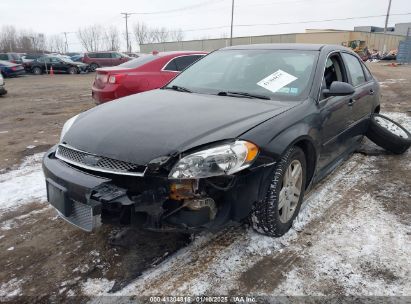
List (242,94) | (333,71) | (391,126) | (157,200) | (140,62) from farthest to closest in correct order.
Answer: (140,62)
(391,126)
(333,71)
(242,94)
(157,200)

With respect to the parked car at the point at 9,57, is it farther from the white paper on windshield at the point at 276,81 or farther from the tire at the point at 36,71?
the white paper on windshield at the point at 276,81

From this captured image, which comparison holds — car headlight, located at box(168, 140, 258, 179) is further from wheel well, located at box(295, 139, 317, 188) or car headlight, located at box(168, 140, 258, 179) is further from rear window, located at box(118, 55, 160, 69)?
rear window, located at box(118, 55, 160, 69)

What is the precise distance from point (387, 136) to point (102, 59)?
2511cm

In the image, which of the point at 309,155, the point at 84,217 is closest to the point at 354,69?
the point at 309,155

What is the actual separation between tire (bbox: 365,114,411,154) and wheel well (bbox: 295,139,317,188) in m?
2.10

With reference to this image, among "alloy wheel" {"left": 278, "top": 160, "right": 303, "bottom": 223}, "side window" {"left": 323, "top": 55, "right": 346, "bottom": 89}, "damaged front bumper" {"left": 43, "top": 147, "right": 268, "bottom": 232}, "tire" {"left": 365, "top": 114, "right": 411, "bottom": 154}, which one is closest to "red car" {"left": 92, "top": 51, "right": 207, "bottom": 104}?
"side window" {"left": 323, "top": 55, "right": 346, "bottom": 89}

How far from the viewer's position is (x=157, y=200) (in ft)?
7.27

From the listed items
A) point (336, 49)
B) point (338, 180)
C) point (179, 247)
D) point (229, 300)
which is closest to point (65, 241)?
point (179, 247)

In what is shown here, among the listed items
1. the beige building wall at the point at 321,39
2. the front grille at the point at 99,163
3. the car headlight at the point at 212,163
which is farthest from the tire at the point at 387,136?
the beige building wall at the point at 321,39

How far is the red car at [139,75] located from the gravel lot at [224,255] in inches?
124

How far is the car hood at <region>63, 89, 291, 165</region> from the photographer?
233 cm

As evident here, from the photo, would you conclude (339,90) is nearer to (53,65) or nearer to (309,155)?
(309,155)

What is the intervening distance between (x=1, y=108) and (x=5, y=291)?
30.2 ft

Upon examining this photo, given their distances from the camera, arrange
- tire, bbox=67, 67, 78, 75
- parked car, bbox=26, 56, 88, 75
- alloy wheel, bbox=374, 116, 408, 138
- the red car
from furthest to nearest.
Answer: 1. tire, bbox=67, 67, 78, 75
2. parked car, bbox=26, 56, 88, 75
3. the red car
4. alloy wheel, bbox=374, 116, 408, 138
